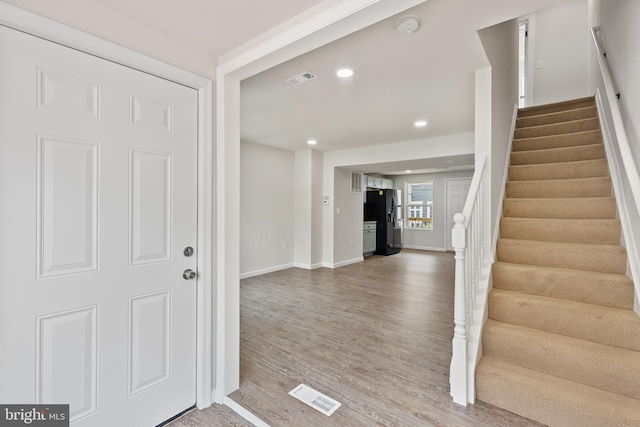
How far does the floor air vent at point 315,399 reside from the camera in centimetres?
186

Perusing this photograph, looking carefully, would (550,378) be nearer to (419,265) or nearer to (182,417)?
(182,417)

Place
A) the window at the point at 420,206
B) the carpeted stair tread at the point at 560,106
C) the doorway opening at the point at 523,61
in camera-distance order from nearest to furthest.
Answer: the carpeted stair tread at the point at 560,106 → the doorway opening at the point at 523,61 → the window at the point at 420,206

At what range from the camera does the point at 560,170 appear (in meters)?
2.97

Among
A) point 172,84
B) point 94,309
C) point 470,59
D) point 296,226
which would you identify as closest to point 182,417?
point 94,309

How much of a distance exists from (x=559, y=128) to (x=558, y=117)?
1.11 ft

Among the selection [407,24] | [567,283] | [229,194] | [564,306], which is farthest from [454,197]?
[229,194]

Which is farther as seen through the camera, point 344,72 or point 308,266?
point 308,266

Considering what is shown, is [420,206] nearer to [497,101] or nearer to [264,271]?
[264,271]

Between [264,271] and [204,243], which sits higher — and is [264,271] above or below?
below

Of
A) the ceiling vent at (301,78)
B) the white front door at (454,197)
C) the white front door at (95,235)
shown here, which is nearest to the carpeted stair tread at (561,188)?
the ceiling vent at (301,78)

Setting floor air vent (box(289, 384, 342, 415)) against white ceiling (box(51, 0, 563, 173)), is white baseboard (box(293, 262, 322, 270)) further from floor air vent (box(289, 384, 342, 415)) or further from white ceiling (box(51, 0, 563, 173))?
floor air vent (box(289, 384, 342, 415))

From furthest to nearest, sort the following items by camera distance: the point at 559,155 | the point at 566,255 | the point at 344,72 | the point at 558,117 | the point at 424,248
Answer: the point at 424,248, the point at 558,117, the point at 559,155, the point at 344,72, the point at 566,255

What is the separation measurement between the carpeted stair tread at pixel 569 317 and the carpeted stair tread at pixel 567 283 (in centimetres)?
5

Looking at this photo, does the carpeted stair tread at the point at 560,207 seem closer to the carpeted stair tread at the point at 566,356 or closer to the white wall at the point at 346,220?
the carpeted stair tread at the point at 566,356
